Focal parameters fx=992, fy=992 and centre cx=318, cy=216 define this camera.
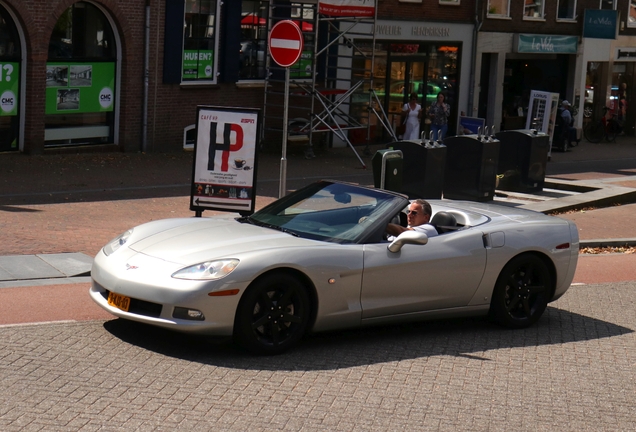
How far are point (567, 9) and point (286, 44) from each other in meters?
25.5

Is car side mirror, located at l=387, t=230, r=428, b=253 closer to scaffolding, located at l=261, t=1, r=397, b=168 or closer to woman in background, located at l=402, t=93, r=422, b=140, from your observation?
scaffolding, located at l=261, t=1, r=397, b=168

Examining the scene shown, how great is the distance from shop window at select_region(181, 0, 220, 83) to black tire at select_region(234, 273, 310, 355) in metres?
16.0

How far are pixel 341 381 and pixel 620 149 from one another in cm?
2753

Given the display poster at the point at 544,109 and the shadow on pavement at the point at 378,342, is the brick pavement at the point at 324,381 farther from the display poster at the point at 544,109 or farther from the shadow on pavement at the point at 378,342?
the display poster at the point at 544,109

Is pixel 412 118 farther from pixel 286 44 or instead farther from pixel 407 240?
pixel 407 240

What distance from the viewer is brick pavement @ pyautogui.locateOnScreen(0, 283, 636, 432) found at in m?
5.99

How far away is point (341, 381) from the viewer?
693 centimetres

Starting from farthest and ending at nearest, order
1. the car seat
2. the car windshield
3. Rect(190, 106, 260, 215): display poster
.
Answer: Rect(190, 106, 260, 215): display poster → the car seat → the car windshield

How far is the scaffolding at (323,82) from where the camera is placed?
24.1 m

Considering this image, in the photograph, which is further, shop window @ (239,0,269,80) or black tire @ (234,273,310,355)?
shop window @ (239,0,269,80)

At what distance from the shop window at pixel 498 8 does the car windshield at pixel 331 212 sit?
81.7ft

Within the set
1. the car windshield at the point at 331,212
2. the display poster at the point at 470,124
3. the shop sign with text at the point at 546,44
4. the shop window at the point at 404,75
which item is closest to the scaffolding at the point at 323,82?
the shop window at the point at 404,75

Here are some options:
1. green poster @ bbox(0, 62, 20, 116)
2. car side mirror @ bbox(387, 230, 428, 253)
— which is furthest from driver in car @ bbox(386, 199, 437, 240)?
green poster @ bbox(0, 62, 20, 116)

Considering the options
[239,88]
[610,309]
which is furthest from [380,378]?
[239,88]
